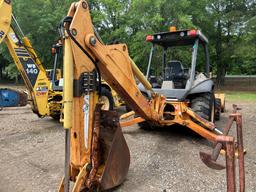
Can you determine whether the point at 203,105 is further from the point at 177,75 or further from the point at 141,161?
the point at 141,161

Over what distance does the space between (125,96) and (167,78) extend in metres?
2.94

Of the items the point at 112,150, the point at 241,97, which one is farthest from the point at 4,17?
the point at 241,97

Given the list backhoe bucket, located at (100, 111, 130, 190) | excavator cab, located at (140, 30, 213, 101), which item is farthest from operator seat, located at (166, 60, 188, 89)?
backhoe bucket, located at (100, 111, 130, 190)

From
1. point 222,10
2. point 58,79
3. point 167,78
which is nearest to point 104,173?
point 167,78

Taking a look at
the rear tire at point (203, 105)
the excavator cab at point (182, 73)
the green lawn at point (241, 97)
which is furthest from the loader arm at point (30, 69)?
the green lawn at point (241, 97)

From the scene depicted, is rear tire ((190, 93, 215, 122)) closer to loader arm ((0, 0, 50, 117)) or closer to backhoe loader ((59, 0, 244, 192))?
A: backhoe loader ((59, 0, 244, 192))

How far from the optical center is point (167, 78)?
6422 millimetres

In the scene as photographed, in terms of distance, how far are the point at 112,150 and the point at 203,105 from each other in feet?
9.01

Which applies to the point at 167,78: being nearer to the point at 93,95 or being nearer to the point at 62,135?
the point at 62,135

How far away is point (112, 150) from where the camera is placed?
318 centimetres

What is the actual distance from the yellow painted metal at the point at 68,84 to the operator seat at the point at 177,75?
3797mm

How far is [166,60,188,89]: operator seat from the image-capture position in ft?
20.3

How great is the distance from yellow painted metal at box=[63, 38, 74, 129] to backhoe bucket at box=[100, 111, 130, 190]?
73 cm

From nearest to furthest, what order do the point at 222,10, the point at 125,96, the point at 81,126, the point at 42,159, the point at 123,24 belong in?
the point at 81,126, the point at 125,96, the point at 42,159, the point at 123,24, the point at 222,10
